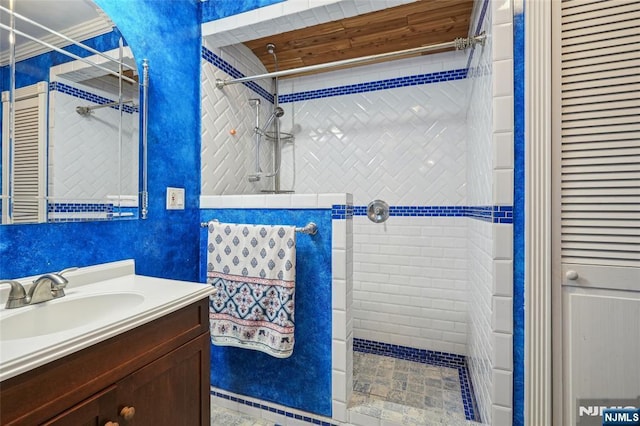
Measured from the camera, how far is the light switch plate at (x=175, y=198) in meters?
1.56

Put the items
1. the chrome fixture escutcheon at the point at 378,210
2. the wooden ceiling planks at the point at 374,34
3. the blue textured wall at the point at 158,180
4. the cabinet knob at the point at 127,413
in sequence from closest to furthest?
the cabinet knob at the point at 127,413, the blue textured wall at the point at 158,180, the wooden ceiling planks at the point at 374,34, the chrome fixture escutcheon at the point at 378,210

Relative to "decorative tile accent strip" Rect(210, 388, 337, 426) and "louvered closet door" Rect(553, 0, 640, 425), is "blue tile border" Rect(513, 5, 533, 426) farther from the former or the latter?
"decorative tile accent strip" Rect(210, 388, 337, 426)

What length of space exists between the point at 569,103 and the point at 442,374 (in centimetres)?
179

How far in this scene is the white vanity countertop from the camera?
0.63m

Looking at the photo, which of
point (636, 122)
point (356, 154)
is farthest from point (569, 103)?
point (356, 154)

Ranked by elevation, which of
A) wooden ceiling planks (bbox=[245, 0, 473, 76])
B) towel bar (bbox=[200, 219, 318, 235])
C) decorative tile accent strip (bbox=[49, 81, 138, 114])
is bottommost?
towel bar (bbox=[200, 219, 318, 235])

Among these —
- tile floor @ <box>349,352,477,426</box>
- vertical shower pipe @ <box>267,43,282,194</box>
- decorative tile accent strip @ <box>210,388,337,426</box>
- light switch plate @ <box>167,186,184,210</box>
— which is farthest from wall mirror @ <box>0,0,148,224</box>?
tile floor @ <box>349,352,477,426</box>

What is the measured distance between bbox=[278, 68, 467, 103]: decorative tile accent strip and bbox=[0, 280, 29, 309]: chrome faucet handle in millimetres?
2291

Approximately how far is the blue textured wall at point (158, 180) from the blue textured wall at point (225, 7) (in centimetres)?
7

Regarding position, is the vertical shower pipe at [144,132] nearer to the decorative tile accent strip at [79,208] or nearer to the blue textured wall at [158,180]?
the blue textured wall at [158,180]

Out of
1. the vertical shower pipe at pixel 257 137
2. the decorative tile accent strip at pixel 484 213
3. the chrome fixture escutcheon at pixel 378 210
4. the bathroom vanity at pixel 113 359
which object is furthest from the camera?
the vertical shower pipe at pixel 257 137

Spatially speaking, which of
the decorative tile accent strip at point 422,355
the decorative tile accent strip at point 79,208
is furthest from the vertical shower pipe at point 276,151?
the decorative tile accent strip at point 422,355

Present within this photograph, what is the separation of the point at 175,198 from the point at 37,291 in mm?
760

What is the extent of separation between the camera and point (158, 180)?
1.50 m
